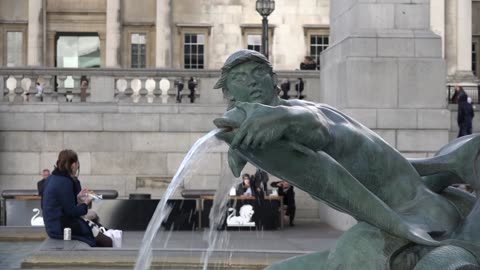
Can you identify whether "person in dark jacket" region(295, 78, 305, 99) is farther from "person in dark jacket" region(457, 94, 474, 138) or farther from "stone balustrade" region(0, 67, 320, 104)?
"person in dark jacket" region(457, 94, 474, 138)

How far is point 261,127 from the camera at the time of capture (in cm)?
504

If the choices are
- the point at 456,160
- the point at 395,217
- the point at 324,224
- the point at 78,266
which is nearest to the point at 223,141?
the point at 395,217

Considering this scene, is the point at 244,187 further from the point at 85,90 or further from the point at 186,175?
the point at 186,175

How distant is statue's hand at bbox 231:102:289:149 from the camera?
5.04m

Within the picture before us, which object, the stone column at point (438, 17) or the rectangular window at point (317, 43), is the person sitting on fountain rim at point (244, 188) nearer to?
the stone column at point (438, 17)

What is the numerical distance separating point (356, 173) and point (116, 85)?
65.9 ft

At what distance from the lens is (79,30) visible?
59.4 meters

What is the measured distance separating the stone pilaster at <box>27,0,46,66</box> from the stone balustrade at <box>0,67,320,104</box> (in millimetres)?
31305

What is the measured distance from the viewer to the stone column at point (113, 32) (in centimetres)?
5669

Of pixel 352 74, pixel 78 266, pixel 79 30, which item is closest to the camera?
pixel 78 266

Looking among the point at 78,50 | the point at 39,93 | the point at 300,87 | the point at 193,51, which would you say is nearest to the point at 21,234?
the point at 300,87

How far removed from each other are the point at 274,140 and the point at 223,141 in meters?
0.46

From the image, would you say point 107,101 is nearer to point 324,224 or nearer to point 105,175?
point 105,175

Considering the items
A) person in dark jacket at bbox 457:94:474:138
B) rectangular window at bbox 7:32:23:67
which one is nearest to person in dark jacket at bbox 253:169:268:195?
person in dark jacket at bbox 457:94:474:138
